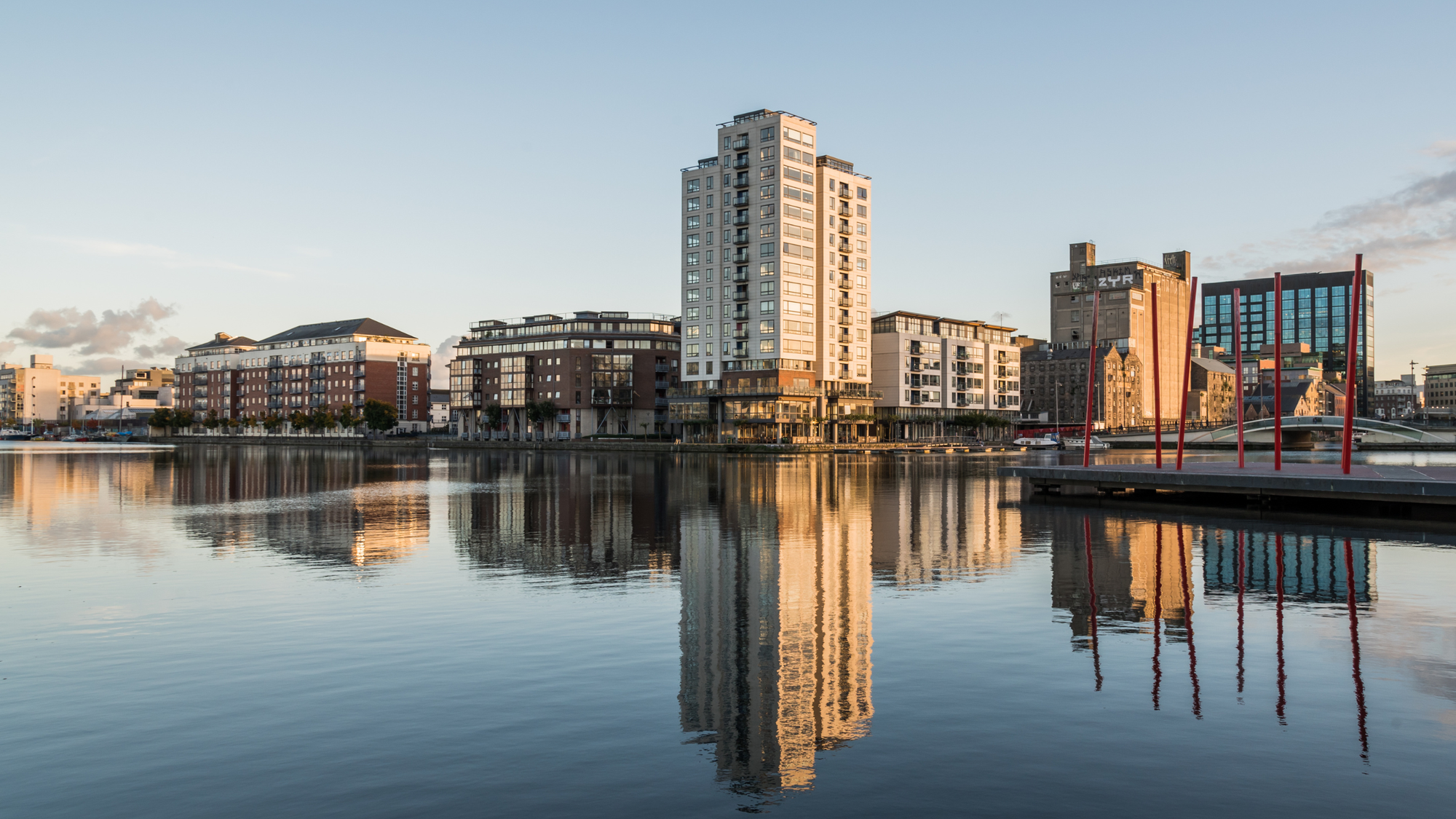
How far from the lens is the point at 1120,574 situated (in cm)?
2648

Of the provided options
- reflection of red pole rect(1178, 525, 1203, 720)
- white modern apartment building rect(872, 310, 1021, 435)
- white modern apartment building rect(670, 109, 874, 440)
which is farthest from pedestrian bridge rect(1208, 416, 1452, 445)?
reflection of red pole rect(1178, 525, 1203, 720)

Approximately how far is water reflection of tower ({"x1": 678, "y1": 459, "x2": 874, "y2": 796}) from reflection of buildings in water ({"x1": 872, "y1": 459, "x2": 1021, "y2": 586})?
113 cm

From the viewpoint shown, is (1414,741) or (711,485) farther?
(711,485)

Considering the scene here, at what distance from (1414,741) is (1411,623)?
9.07 m

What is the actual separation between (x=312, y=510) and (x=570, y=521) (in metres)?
15.4

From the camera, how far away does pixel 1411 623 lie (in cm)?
1983

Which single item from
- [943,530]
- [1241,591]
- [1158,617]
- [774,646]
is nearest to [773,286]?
[943,530]

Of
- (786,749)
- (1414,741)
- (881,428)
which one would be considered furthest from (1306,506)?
(881,428)

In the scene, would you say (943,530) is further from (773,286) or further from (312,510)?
(773,286)

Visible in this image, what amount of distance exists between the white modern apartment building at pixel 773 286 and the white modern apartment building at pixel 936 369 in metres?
14.3

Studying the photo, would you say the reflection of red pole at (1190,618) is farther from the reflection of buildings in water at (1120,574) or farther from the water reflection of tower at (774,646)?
the water reflection of tower at (774,646)

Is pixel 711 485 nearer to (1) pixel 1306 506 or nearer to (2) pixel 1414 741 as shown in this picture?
(1) pixel 1306 506

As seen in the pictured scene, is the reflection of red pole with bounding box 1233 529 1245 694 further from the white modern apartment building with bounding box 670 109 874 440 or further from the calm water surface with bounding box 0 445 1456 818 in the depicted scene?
the white modern apartment building with bounding box 670 109 874 440

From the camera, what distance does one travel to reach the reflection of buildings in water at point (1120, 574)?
21.0 meters
